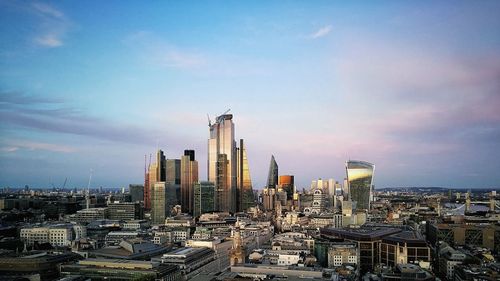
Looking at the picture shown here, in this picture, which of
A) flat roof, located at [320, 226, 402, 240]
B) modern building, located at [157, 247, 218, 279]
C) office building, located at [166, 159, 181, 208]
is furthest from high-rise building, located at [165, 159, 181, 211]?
modern building, located at [157, 247, 218, 279]

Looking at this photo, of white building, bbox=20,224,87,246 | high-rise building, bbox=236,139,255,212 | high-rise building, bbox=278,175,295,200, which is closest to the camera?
white building, bbox=20,224,87,246

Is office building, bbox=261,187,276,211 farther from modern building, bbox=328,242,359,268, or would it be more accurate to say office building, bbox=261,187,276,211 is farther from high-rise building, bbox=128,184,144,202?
modern building, bbox=328,242,359,268

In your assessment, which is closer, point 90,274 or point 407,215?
point 90,274

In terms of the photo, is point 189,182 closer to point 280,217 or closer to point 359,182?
point 280,217

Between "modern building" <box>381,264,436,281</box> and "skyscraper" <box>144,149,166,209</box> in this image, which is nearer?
"modern building" <box>381,264,436,281</box>

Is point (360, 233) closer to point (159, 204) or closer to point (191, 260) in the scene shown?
point (191, 260)

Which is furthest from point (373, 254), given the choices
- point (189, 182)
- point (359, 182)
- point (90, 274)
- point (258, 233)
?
point (189, 182)

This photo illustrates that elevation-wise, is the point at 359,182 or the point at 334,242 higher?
the point at 359,182
